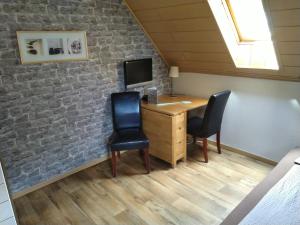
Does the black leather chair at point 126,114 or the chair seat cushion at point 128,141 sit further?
the black leather chair at point 126,114

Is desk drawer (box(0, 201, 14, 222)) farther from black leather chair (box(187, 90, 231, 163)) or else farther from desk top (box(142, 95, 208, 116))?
black leather chair (box(187, 90, 231, 163))

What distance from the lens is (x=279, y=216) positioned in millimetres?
1372

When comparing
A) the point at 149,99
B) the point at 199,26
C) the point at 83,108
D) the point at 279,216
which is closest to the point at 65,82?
the point at 83,108

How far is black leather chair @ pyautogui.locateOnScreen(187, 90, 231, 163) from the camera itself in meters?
2.72

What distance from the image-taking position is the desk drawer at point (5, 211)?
54.3 inches

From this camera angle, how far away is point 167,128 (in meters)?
2.83

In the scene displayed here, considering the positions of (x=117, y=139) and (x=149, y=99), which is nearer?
(x=117, y=139)

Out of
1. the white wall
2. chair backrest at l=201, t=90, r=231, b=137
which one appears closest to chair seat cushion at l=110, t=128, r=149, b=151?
chair backrest at l=201, t=90, r=231, b=137

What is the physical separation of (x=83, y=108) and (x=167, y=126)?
103 centimetres

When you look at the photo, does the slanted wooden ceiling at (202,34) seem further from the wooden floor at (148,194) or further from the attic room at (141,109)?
the wooden floor at (148,194)

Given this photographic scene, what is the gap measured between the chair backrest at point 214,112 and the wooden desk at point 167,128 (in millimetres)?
246

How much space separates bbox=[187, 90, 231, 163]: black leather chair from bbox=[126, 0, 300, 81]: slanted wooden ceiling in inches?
18.1

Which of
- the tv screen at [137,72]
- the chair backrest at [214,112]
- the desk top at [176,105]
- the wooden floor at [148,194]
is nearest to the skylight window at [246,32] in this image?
the chair backrest at [214,112]

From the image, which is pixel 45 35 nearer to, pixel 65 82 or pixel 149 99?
pixel 65 82
